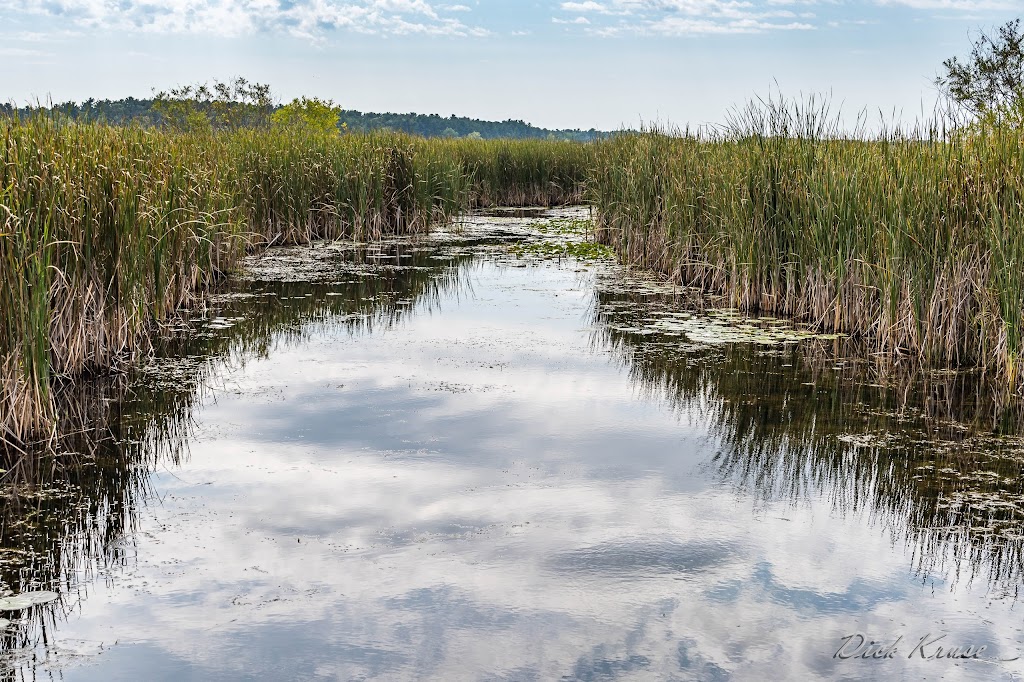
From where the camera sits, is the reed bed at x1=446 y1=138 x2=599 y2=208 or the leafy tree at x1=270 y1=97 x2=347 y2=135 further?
the leafy tree at x1=270 y1=97 x2=347 y2=135

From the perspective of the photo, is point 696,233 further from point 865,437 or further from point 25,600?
point 25,600

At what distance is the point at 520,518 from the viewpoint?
4199mm

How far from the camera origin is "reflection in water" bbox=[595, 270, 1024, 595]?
4.11 meters

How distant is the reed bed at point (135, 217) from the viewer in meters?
5.05

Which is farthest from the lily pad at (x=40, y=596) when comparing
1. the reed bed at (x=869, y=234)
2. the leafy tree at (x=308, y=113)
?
the leafy tree at (x=308, y=113)

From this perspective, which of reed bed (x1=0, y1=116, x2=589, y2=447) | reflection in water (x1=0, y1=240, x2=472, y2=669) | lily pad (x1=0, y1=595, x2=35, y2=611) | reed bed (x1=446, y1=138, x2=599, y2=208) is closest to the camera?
lily pad (x1=0, y1=595, x2=35, y2=611)

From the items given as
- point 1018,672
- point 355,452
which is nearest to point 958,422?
point 1018,672

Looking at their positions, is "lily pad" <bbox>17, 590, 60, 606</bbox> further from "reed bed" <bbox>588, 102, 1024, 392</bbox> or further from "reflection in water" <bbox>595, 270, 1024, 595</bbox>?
"reed bed" <bbox>588, 102, 1024, 392</bbox>

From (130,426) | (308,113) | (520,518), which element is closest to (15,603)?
(520,518)
